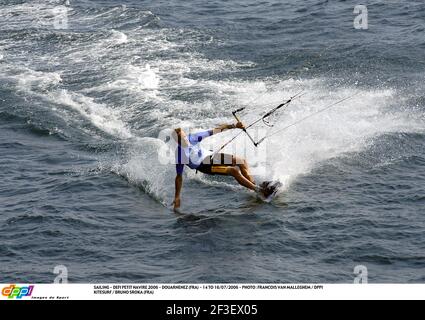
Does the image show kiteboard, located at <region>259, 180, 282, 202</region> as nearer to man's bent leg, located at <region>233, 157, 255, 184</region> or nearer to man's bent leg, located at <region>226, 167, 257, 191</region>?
man's bent leg, located at <region>226, 167, 257, 191</region>

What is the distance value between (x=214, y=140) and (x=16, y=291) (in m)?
8.34

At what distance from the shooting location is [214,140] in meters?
19.2

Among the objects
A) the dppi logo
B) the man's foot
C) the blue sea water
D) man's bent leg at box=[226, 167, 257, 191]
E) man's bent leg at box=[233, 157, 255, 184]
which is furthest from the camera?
man's bent leg at box=[233, 157, 255, 184]

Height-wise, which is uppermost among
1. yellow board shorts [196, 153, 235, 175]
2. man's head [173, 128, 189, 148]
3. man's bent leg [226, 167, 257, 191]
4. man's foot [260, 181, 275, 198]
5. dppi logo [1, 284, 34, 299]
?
man's head [173, 128, 189, 148]

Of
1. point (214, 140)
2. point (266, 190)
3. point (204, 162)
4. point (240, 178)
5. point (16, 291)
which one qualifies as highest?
point (214, 140)

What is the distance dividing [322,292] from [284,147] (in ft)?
26.4

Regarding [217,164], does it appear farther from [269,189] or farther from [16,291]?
[16,291]

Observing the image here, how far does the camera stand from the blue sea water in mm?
13797

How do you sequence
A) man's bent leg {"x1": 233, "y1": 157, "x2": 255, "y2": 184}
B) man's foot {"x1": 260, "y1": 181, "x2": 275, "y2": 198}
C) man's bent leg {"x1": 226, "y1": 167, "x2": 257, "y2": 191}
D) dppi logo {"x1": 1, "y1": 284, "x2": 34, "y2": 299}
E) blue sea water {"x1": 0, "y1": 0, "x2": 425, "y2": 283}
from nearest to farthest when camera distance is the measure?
1. dppi logo {"x1": 1, "y1": 284, "x2": 34, "y2": 299}
2. blue sea water {"x1": 0, "y1": 0, "x2": 425, "y2": 283}
3. man's foot {"x1": 260, "y1": 181, "x2": 275, "y2": 198}
4. man's bent leg {"x1": 226, "y1": 167, "x2": 257, "y2": 191}
5. man's bent leg {"x1": 233, "y1": 157, "x2": 255, "y2": 184}

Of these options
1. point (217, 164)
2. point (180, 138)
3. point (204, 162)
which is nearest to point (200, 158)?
point (204, 162)

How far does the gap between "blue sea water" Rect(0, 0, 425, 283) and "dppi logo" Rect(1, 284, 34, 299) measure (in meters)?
1.17

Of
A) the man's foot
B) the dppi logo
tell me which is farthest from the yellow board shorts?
the dppi logo

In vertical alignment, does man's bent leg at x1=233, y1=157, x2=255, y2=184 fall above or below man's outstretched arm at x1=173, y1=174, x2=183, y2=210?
above
